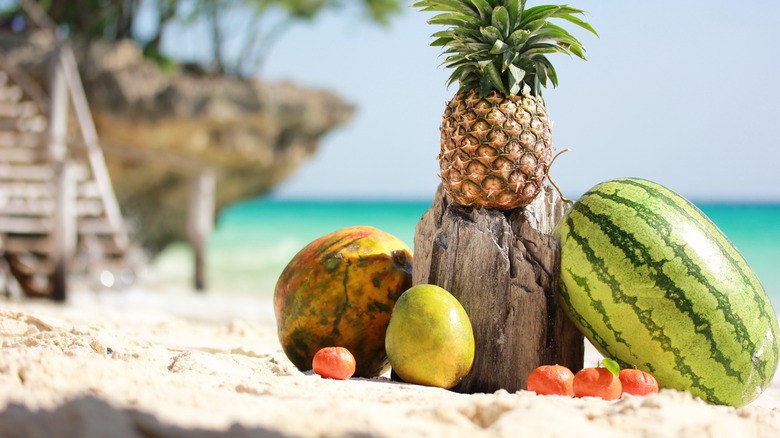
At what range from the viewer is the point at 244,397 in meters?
2.62

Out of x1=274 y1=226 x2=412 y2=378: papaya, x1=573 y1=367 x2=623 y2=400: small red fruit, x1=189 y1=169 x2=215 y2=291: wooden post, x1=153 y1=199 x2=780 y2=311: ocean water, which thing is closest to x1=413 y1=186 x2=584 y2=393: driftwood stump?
x1=274 y1=226 x2=412 y2=378: papaya

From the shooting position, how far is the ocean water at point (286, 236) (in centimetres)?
2152

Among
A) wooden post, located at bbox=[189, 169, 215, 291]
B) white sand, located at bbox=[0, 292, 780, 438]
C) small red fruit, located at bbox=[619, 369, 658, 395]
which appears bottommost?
wooden post, located at bbox=[189, 169, 215, 291]

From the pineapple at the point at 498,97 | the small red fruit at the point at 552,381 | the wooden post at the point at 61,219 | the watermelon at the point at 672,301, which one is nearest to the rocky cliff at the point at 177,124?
the wooden post at the point at 61,219

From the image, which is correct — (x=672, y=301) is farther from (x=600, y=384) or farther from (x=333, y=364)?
(x=333, y=364)

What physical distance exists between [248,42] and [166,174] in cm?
413

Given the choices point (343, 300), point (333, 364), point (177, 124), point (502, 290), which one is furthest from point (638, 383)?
point (177, 124)

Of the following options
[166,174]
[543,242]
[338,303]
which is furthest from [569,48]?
[166,174]

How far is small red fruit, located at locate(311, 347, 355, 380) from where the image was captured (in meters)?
3.60

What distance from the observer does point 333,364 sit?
11.8 ft

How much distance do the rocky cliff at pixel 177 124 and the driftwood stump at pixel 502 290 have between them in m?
9.27

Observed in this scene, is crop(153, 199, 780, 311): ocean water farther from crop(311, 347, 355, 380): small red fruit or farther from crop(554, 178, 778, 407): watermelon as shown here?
crop(311, 347, 355, 380): small red fruit

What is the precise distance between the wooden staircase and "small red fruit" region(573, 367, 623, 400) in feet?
28.9

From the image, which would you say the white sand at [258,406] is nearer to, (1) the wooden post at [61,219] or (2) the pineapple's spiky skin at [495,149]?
(2) the pineapple's spiky skin at [495,149]
